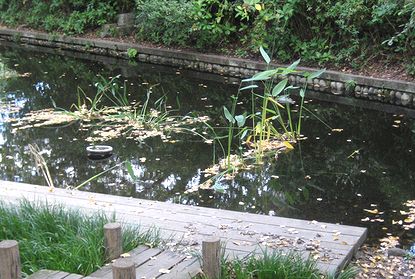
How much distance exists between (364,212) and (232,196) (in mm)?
1240

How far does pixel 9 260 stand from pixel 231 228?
183 cm

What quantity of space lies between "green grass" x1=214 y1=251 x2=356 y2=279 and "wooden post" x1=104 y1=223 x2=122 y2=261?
0.57 metres

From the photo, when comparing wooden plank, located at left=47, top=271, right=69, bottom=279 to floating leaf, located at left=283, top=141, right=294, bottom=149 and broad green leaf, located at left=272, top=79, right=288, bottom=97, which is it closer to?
broad green leaf, located at left=272, top=79, right=288, bottom=97

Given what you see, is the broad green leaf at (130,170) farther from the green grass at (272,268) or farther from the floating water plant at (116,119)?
the green grass at (272,268)

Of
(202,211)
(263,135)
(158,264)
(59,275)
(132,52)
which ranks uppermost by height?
(59,275)

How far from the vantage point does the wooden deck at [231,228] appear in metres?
3.62

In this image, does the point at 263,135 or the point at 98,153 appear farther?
the point at 263,135

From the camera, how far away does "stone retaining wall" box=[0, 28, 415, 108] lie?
907 cm

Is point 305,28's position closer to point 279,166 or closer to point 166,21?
point 166,21

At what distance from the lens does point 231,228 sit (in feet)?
13.4

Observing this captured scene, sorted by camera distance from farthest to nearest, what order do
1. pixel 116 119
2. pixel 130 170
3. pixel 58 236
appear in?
1. pixel 116 119
2. pixel 130 170
3. pixel 58 236

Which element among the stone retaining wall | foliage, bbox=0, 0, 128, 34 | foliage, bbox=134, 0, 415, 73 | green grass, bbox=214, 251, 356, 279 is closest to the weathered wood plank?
green grass, bbox=214, 251, 356, 279

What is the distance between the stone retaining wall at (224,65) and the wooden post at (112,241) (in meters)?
6.66

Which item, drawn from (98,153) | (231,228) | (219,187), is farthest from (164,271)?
(98,153)
